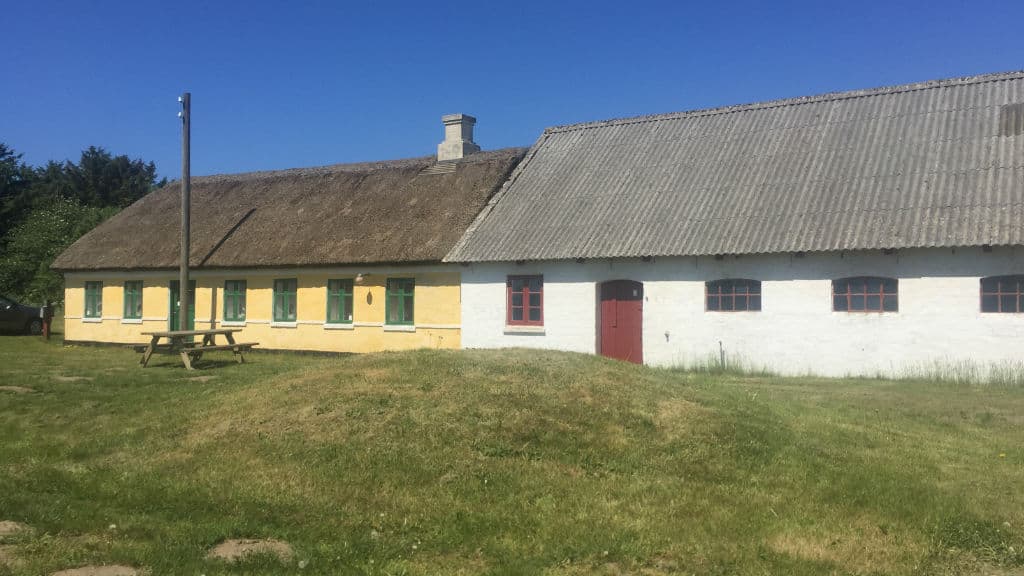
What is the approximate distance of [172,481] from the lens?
803 cm

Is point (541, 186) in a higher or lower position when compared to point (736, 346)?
higher

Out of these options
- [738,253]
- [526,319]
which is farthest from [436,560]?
[526,319]

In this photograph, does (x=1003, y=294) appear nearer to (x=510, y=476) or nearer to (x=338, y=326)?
(x=510, y=476)

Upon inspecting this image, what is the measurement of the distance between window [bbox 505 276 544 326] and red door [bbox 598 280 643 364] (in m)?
1.57

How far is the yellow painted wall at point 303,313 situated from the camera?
2177 centimetres

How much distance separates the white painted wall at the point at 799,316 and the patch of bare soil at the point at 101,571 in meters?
14.1

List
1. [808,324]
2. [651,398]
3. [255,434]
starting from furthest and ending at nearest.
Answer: [808,324] < [651,398] < [255,434]

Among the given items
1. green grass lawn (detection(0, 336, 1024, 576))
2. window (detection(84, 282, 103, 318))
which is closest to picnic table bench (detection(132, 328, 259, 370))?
green grass lawn (detection(0, 336, 1024, 576))

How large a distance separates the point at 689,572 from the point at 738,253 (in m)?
12.4

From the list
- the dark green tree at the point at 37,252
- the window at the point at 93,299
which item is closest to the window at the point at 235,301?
the window at the point at 93,299

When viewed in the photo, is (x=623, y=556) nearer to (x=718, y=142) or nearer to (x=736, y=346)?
(x=736, y=346)

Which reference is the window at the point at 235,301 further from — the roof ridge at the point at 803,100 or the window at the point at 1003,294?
the window at the point at 1003,294

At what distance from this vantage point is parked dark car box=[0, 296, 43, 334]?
3136 centimetres

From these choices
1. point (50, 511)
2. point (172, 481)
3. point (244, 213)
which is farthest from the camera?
point (244, 213)
